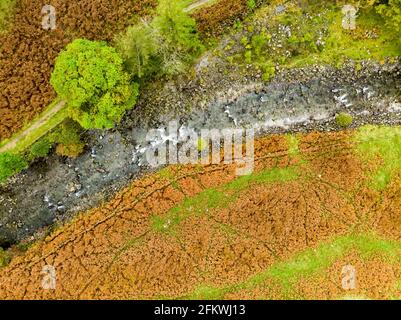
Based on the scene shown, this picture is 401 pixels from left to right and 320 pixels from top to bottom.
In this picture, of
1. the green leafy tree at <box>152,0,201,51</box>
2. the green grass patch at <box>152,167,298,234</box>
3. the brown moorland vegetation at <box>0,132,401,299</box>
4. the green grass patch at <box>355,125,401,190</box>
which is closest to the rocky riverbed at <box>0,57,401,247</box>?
the green grass patch at <box>355,125,401,190</box>

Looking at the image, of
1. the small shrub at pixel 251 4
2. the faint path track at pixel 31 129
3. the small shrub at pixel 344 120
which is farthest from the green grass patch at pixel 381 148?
the faint path track at pixel 31 129

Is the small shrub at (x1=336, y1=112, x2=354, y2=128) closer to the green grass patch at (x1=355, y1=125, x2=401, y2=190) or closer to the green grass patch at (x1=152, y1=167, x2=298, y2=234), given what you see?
the green grass patch at (x1=355, y1=125, x2=401, y2=190)

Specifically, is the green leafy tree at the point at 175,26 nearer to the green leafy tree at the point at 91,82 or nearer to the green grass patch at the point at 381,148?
the green leafy tree at the point at 91,82

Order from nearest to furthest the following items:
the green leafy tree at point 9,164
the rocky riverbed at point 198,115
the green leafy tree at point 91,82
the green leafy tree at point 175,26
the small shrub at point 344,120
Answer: the green leafy tree at point 175,26 < the green leafy tree at point 91,82 < the green leafy tree at point 9,164 < the small shrub at point 344,120 < the rocky riverbed at point 198,115

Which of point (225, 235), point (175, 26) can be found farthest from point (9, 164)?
point (225, 235)

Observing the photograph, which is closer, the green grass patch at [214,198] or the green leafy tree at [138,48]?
the green leafy tree at [138,48]

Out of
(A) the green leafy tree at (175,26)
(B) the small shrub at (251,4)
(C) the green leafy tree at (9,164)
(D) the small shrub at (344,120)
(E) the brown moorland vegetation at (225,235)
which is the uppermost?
(B) the small shrub at (251,4)
